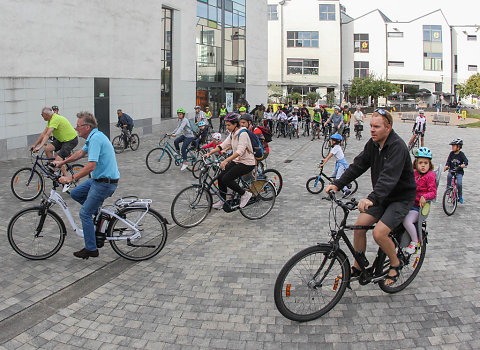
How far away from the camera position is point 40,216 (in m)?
5.89

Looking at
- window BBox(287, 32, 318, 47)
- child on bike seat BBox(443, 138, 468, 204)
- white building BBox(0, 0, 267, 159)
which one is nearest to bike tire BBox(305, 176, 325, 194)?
child on bike seat BBox(443, 138, 468, 204)

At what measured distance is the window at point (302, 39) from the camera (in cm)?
6738

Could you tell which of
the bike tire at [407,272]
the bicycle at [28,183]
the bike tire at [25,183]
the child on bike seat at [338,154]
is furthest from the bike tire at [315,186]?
the bike tire at [25,183]

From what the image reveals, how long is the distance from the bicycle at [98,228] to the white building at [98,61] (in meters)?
9.52

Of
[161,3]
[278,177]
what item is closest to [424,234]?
[278,177]

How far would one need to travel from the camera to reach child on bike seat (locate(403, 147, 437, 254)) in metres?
4.89

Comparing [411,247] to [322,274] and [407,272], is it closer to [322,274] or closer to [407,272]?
[407,272]

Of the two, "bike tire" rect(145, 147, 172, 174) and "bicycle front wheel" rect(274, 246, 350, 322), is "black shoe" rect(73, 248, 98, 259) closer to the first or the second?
"bicycle front wheel" rect(274, 246, 350, 322)

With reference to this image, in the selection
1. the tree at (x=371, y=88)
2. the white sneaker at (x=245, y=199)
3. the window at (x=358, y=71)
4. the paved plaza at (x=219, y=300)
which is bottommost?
the paved plaza at (x=219, y=300)

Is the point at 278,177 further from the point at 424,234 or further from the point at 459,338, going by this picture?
the point at 459,338

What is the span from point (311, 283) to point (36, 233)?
3.47 metres

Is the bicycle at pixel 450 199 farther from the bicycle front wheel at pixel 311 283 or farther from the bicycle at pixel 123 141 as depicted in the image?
the bicycle at pixel 123 141

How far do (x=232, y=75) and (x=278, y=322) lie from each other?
31.3 m

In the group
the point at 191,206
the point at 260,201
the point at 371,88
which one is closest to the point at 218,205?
the point at 191,206
